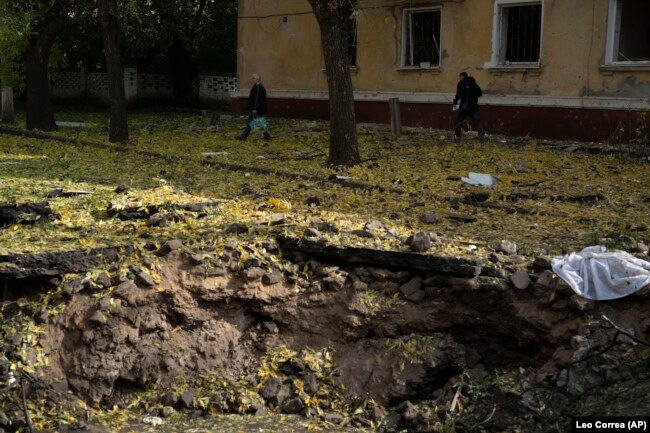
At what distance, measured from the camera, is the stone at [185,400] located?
633cm

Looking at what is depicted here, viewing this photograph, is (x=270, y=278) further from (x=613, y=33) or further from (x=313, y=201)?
(x=613, y=33)

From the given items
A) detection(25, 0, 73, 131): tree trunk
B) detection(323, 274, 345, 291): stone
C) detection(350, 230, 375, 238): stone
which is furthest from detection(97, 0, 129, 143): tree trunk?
detection(323, 274, 345, 291): stone

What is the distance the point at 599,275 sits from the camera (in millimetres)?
6289

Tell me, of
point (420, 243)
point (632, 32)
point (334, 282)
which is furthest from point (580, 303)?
point (632, 32)

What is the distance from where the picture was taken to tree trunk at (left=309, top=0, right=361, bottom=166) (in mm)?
13039

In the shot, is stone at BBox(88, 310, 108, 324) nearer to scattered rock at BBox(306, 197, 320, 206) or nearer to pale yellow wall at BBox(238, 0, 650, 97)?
scattered rock at BBox(306, 197, 320, 206)

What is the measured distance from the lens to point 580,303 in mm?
6207

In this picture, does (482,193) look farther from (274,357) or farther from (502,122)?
(502,122)

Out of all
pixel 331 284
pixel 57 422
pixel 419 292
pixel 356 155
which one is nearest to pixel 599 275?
pixel 419 292

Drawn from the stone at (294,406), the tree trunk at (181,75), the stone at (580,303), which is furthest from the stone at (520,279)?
the tree trunk at (181,75)

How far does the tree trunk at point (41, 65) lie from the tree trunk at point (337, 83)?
28.6 ft

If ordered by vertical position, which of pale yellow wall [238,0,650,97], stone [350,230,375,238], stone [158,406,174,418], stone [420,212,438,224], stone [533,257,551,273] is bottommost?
stone [158,406,174,418]

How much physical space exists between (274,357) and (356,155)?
7.01 m

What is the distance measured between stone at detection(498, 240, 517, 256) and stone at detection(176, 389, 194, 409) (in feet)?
9.51
